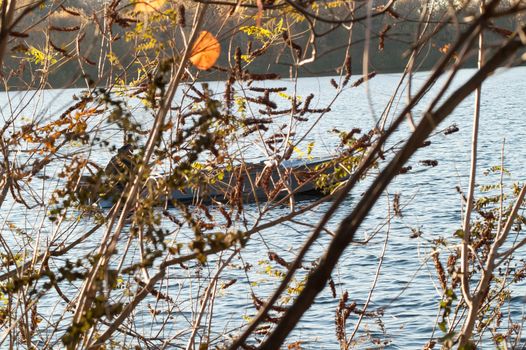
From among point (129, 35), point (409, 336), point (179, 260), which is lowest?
point (409, 336)

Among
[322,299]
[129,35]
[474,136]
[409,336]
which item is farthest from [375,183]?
[322,299]

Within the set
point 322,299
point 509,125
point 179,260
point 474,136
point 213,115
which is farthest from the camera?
point 509,125

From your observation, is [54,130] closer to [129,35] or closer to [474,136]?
[129,35]

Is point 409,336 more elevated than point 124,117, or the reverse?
point 124,117

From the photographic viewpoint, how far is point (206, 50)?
298 cm

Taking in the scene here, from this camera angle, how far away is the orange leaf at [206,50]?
2.89 m

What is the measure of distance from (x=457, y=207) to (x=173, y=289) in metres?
7.68

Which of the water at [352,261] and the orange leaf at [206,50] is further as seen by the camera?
the water at [352,261]

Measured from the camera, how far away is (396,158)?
1437 millimetres

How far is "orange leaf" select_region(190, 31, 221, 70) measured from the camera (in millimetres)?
2894

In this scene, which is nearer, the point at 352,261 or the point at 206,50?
the point at 206,50

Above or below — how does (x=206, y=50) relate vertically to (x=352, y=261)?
above

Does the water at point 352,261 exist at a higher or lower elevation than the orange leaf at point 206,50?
lower

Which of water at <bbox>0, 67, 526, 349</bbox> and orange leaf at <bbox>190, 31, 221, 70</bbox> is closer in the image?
orange leaf at <bbox>190, 31, 221, 70</bbox>
